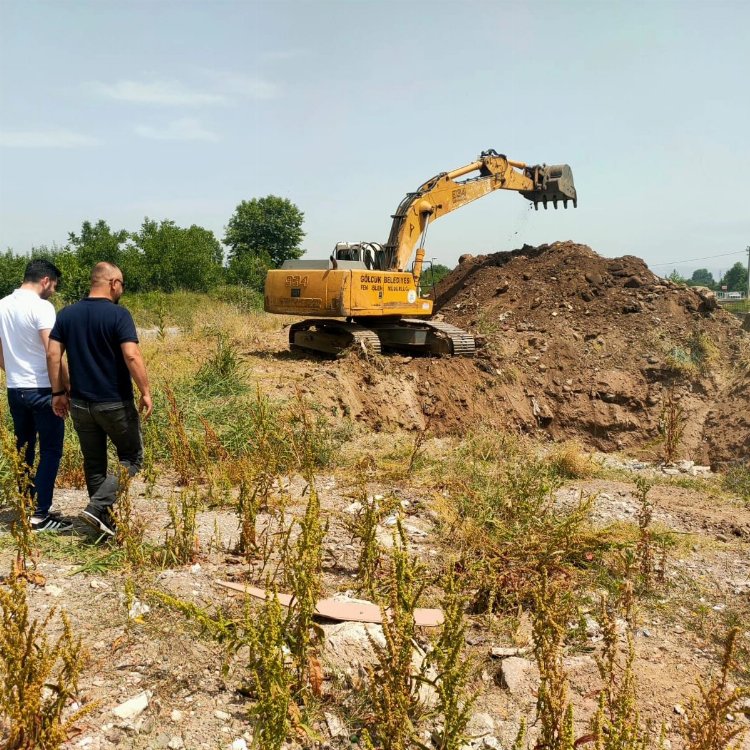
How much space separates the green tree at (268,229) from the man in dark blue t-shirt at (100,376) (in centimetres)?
4424

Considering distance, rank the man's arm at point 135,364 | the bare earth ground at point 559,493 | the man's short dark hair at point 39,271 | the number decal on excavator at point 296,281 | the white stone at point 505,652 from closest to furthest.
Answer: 1. the bare earth ground at point 559,493
2. the white stone at point 505,652
3. the man's arm at point 135,364
4. the man's short dark hair at point 39,271
5. the number decal on excavator at point 296,281

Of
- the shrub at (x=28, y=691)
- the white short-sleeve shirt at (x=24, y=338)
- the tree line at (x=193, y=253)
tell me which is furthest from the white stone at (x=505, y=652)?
the tree line at (x=193, y=253)

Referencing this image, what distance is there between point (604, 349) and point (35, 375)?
37.7 ft

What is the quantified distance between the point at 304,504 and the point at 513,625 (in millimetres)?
2248

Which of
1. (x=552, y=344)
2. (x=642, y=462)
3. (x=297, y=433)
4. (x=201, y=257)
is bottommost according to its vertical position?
(x=642, y=462)

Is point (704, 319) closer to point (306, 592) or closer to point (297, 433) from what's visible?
point (297, 433)

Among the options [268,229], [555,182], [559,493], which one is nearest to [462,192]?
[555,182]

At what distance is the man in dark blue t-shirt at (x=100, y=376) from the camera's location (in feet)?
14.3

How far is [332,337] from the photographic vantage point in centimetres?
1251

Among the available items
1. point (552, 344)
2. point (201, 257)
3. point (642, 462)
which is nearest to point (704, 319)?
point (552, 344)

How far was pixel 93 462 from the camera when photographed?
456 cm

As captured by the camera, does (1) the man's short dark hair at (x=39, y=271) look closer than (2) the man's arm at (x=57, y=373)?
No

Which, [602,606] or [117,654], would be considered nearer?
[117,654]

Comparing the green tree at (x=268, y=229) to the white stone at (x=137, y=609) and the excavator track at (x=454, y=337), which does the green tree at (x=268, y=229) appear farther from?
the white stone at (x=137, y=609)
